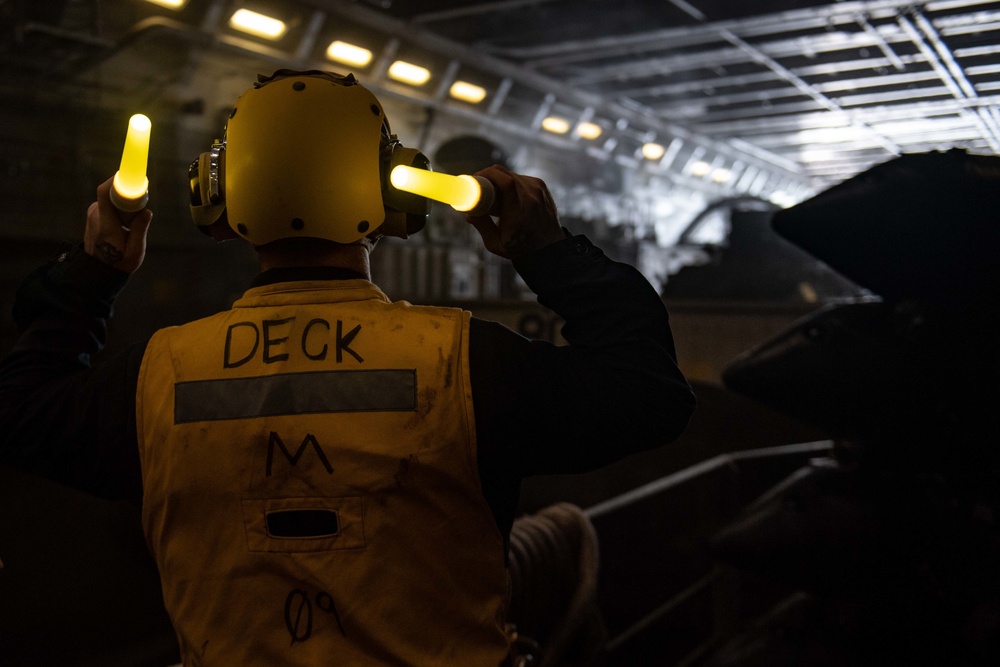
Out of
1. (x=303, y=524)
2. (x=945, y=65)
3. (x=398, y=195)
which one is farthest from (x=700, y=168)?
(x=303, y=524)

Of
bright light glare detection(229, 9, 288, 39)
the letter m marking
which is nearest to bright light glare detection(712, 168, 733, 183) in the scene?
bright light glare detection(229, 9, 288, 39)

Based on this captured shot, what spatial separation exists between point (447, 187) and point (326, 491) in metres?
0.40

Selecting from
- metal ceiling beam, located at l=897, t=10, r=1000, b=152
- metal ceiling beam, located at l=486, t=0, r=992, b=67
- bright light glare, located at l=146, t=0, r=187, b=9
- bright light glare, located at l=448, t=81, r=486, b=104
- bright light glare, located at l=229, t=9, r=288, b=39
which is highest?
metal ceiling beam, located at l=897, t=10, r=1000, b=152

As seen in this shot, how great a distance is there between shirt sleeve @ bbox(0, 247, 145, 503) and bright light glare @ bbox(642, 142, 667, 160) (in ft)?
38.5

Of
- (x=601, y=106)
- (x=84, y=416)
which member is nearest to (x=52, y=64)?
(x=84, y=416)

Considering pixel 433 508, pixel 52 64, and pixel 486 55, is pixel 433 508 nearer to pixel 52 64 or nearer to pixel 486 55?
pixel 52 64

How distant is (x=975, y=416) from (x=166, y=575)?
1782 millimetres

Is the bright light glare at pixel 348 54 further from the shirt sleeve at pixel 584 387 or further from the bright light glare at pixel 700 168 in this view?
the bright light glare at pixel 700 168

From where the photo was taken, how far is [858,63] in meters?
9.31

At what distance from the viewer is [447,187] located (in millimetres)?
1011

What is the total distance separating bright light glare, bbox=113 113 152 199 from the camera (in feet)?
3.79

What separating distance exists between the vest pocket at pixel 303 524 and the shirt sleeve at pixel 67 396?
0.66ft

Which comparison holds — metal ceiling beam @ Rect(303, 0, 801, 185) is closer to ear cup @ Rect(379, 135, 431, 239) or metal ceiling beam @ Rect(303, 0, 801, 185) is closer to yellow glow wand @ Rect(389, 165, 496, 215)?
ear cup @ Rect(379, 135, 431, 239)

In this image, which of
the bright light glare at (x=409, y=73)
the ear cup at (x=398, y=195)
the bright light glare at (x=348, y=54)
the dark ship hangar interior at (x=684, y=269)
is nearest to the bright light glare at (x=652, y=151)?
the dark ship hangar interior at (x=684, y=269)
